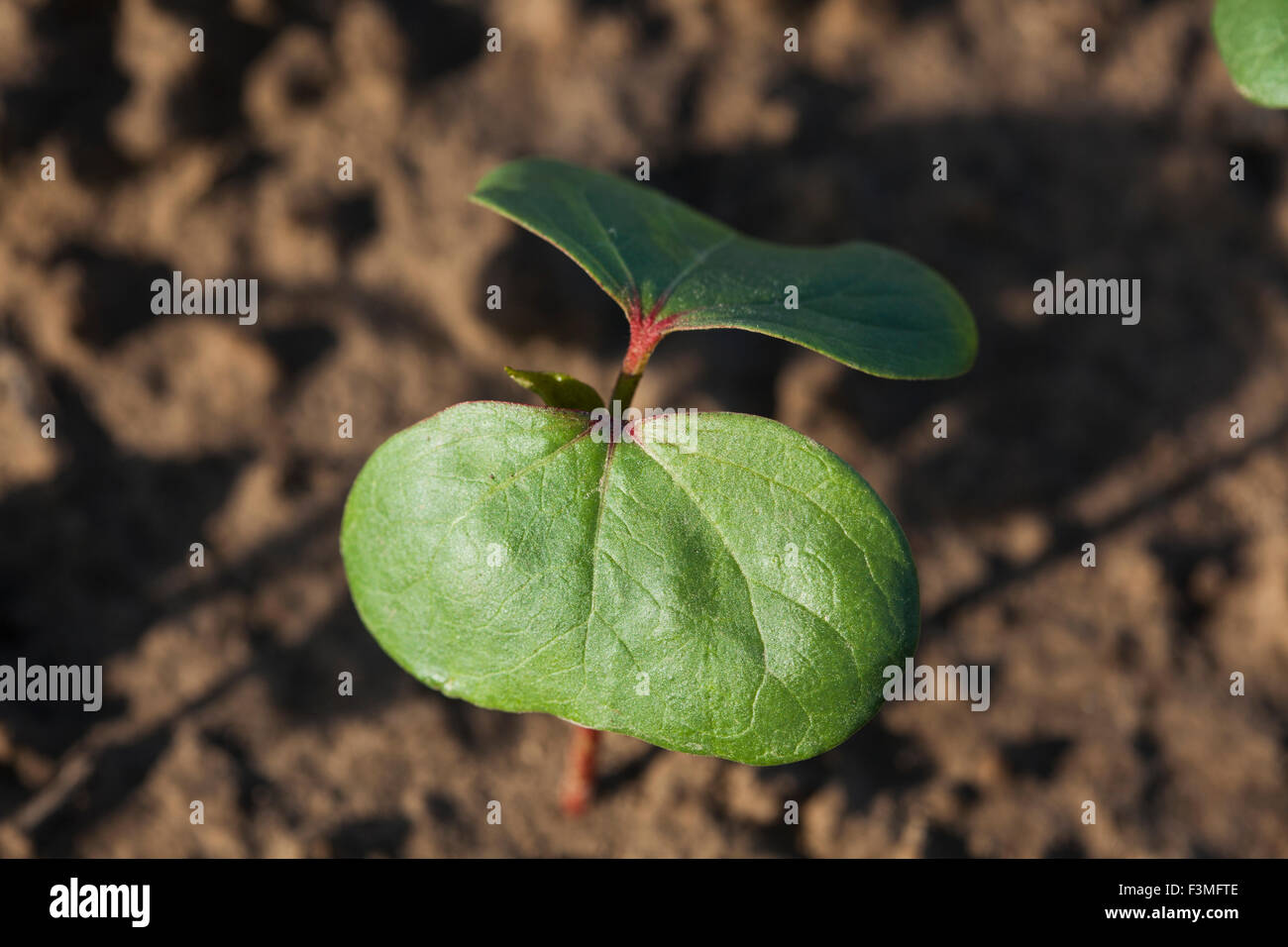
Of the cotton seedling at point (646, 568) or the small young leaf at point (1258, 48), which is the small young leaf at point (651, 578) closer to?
the cotton seedling at point (646, 568)

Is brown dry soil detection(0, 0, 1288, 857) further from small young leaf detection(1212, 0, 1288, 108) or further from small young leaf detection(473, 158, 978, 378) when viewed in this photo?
small young leaf detection(1212, 0, 1288, 108)

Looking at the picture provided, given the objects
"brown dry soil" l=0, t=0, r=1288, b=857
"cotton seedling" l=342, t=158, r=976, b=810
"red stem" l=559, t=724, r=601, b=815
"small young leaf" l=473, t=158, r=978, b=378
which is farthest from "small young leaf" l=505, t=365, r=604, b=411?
"brown dry soil" l=0, t=0, r=1288, b=857

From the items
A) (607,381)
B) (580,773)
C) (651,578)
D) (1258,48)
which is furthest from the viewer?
(607,381)

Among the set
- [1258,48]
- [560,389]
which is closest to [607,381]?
[560,389]

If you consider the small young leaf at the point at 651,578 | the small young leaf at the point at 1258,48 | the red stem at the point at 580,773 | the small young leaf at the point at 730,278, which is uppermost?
the small young leaf at the point at 1258,48

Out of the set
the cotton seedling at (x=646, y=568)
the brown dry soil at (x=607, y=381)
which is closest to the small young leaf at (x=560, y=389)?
the cotton seedling at (x=646, y=568)

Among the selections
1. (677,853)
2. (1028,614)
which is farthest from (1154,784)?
(677,853)

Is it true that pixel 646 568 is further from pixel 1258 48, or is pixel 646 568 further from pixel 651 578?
pixel 1258 48
